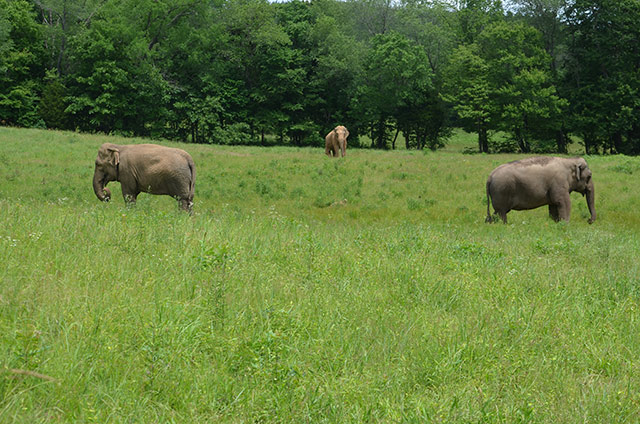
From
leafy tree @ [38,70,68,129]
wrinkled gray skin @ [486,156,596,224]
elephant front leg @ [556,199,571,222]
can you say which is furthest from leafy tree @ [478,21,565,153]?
leafy tree @ [38,70,68,129]

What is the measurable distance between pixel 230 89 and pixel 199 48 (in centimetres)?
605

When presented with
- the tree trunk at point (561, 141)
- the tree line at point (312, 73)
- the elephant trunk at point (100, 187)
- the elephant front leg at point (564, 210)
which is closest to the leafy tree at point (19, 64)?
the tree line at point (312, 73)

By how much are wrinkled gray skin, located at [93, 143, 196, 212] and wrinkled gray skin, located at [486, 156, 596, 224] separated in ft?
30.2

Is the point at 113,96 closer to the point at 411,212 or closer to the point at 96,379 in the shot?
the point at 411,212

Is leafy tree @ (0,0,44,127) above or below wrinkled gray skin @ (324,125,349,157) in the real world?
above

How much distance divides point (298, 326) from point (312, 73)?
59812 millimetres

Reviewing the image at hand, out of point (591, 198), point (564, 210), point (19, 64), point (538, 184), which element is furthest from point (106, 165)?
point (19, 64)

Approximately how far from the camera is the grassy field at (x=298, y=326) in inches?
142

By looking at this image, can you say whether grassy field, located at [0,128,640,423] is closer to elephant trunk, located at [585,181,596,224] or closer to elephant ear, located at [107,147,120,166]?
elephant ear, located at [107,147,120,166]

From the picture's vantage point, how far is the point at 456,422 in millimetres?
3570

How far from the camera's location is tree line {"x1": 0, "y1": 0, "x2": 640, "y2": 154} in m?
48.0

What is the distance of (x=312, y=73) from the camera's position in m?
62.0

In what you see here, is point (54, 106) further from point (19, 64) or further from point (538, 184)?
point (538, 184)

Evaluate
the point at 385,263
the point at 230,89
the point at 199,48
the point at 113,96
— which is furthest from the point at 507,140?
the point at 385,263
